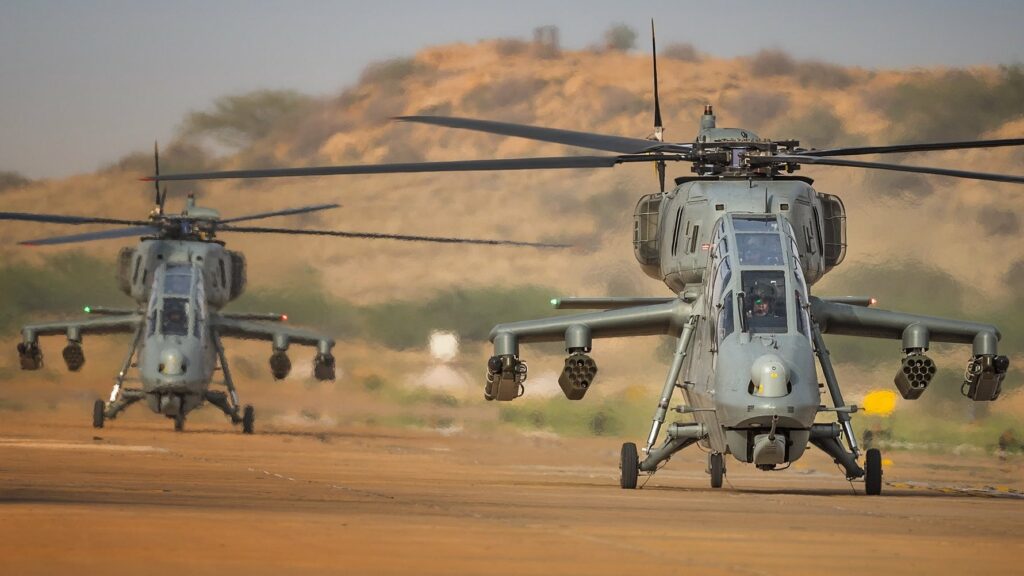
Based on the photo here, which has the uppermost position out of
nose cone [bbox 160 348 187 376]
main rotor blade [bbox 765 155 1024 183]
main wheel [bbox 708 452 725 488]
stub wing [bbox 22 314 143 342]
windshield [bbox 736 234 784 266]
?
stub wing [bbox 22 314 143 342]

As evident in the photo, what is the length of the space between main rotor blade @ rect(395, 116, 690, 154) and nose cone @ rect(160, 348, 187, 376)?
78.7ft

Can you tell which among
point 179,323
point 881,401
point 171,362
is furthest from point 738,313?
point 179,323

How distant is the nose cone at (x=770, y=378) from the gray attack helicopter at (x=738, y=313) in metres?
0.02

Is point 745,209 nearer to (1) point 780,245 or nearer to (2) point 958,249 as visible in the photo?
(1) point 780,245

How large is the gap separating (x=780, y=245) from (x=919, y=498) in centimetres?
355

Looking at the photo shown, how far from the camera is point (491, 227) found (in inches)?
2507

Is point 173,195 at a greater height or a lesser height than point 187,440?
greater

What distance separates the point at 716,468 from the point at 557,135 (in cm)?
537

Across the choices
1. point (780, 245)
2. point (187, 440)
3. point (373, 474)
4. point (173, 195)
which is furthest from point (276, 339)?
point (780, 245)

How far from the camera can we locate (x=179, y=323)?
49.0m

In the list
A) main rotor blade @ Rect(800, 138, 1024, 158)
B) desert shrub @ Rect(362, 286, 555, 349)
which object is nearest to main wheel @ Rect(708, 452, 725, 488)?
main rotor blade @ Rect(800, 138, 1024, 158)

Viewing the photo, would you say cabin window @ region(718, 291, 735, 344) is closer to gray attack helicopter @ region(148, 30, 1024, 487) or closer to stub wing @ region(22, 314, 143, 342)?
gray attack helicopter @ region(148, 30, 1024, 487)

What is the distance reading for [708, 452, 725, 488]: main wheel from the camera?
2630cm

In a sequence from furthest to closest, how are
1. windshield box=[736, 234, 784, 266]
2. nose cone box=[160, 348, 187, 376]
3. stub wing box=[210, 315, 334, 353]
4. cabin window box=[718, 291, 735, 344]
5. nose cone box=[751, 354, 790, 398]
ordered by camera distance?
stub wing box=[210, 315, 334, 353], nose cone box=[160, 348, 187, 376], windshield box=[736, 234, 784, 266], cabin window box=[718, 291, 735, 344], nose cone box=[751, 354, 790, 398]
